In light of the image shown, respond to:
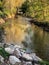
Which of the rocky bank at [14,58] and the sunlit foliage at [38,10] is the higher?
the rocky bank at [14,58]

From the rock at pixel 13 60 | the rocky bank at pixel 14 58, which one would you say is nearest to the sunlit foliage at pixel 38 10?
the rocky bank at pixel 14 58

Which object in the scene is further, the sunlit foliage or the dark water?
the sunlit foliage

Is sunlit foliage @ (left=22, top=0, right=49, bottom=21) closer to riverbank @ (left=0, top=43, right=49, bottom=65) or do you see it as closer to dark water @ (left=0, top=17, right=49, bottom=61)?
dark water @ (left=0, top=17, right=49, bottom=61)

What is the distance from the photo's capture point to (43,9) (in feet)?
210

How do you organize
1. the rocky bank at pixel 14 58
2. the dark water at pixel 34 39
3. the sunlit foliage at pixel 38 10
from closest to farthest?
the rocky bank at pixel 14 58 → the dark water at pixel 34 39 → the sunlit foliage at pixel 38 10

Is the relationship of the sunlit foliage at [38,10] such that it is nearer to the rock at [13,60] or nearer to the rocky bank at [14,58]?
the rocky bank at [14,58]

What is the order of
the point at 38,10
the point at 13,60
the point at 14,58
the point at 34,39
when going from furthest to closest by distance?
the point at 38,10, the point at 34,39, the point at 14,58, the point at 13,60

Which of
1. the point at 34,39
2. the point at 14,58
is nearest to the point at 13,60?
the point at 14,58

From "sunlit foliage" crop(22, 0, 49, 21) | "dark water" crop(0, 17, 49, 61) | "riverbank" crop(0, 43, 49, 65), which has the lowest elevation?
"sunlit foliage" crop(22, 0, 49, 21)

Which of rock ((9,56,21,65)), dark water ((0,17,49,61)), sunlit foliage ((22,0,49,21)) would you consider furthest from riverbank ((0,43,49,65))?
sunlit foliage ((22,0,49,21))

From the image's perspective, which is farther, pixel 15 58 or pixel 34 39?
pixel 34 39

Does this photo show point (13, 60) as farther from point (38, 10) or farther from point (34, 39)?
point (38, 10)

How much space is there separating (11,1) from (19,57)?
44.8 metres

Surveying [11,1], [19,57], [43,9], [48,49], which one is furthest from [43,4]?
[19,57]
